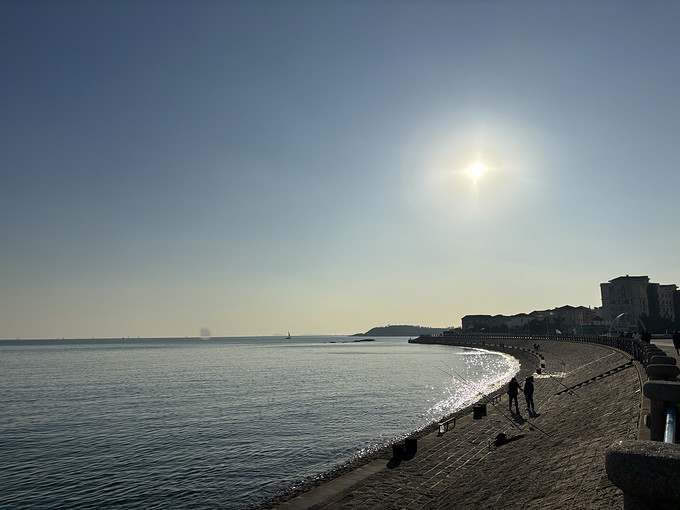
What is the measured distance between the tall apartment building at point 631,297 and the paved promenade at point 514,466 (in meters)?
113

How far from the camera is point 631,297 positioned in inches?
4966

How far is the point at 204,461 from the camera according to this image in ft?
86.5

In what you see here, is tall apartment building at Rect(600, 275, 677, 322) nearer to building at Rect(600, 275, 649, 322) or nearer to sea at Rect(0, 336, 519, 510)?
building at Rect(600, 275, 649, 322)

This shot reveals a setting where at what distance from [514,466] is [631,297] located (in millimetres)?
130741

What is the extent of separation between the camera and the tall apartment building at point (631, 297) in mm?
125812

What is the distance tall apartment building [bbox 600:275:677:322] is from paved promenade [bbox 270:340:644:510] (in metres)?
113

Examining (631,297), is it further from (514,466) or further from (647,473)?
(647,473)

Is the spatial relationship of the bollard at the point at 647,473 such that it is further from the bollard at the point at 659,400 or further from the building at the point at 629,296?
the building at the point at 629,296

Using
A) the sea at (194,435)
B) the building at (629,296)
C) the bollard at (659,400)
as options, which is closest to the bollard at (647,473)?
the bollard at (659,400)

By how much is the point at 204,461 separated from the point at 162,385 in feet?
136

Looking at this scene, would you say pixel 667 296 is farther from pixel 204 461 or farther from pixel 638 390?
pixel 204 461

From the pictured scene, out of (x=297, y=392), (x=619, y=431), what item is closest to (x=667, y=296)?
(x=297, y=392)

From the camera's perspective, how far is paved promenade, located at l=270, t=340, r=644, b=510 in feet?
41.2

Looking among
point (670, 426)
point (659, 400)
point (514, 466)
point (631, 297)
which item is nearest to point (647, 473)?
point (670, 426)
